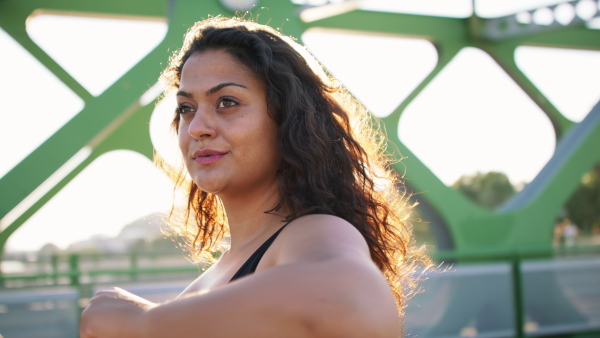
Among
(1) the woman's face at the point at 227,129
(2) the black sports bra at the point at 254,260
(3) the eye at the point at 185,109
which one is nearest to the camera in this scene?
(2) the black sports bra at the point at 254,260

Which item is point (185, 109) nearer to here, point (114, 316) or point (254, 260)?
point (254, 260)

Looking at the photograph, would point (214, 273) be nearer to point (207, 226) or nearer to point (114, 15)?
point (207, 226)

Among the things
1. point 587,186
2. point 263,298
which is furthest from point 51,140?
point 587,186

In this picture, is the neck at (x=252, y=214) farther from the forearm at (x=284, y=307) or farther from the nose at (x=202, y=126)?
the forearm at (x=284, y=307)

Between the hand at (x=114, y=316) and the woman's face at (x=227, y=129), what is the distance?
313 millimetres

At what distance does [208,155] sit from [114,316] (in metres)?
0.39

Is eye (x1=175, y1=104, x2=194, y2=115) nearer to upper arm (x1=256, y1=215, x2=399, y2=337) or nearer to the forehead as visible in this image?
the forehead

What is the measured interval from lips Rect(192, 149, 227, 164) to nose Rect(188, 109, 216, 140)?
0.03 meters

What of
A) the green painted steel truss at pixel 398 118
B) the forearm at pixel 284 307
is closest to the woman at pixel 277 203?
the forearm at pixel 284 307

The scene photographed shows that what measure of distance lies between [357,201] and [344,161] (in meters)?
0.12

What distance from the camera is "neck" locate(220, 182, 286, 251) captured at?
1.28m

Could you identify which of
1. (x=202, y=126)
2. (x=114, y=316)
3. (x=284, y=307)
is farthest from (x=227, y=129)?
(x=284, y=307)

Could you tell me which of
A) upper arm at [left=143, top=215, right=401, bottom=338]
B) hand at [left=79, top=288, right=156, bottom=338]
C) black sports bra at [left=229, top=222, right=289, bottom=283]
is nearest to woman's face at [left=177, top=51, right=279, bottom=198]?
black sports bra at [left=229, top=222, right=289, bottom=283]

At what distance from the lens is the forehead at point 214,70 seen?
125 cm
